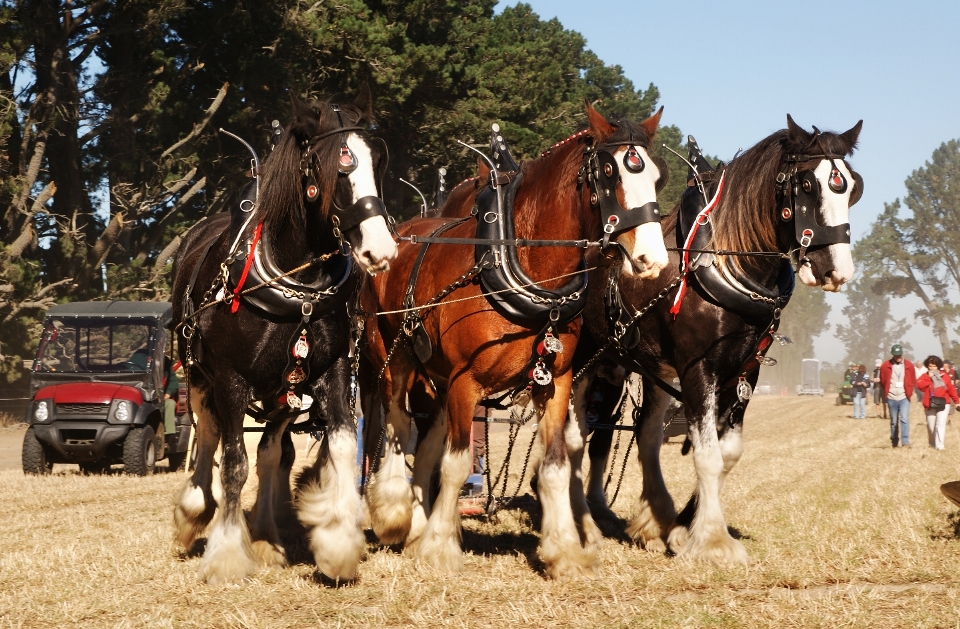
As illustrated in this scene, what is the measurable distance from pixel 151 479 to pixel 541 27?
1913 inches

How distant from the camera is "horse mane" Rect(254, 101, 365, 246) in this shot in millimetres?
5859

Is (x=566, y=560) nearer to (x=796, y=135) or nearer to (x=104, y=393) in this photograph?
(x=796, y=135)

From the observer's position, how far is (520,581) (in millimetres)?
6199

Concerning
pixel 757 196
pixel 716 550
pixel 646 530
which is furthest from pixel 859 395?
pixel 716 550

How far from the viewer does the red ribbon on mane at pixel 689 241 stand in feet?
22.8

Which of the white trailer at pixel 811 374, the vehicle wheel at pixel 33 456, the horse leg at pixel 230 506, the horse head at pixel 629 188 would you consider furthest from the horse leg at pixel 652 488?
the white trailer at pixel 811 374

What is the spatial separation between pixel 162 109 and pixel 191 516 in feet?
70.4

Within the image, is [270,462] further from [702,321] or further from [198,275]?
[702,321]

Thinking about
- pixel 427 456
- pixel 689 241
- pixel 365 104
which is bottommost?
pixel 427 456

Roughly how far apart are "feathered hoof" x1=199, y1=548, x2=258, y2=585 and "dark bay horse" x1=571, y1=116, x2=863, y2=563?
8.73ft

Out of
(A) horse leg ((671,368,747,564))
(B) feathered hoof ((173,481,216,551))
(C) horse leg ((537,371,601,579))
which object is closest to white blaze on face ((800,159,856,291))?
(A) horse leg ((671,368,747,564))

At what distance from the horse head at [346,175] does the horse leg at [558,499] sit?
1520mm

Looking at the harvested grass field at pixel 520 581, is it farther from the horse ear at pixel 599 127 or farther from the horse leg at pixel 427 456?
the horse ear at pixel 599 127

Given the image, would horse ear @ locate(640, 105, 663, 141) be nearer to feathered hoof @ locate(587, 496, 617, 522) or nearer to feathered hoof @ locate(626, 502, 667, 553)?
feathered hoof @ locate(626, 502, 667, 553)
